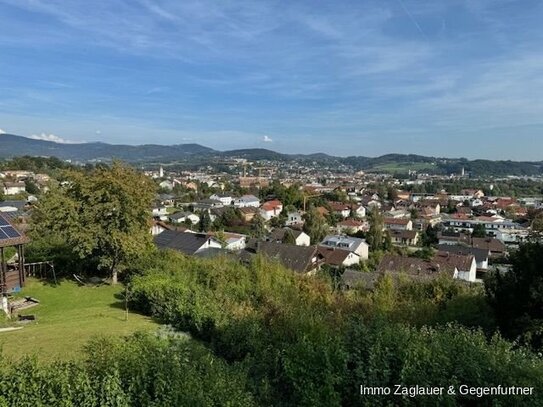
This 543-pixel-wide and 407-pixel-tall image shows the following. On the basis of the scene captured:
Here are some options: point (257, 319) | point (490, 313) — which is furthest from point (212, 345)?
point (490, 313)

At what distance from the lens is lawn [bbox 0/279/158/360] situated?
6.70 metres

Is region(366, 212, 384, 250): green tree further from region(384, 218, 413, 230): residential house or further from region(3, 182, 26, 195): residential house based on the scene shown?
region(3, 182, 26, 195): residential house

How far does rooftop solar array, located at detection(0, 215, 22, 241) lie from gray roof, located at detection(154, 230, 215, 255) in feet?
48.2

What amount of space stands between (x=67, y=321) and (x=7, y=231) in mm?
3829

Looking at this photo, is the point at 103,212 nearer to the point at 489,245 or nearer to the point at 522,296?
the point at 522,296

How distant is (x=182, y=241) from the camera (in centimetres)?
2808

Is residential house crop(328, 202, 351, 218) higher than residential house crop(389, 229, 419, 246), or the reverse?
residential house crop(328, 202, 351, 218)

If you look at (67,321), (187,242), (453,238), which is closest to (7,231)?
(67,321)

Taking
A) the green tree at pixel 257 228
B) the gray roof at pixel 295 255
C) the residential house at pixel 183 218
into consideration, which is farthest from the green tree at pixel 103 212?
the residential house at pixel 183 218

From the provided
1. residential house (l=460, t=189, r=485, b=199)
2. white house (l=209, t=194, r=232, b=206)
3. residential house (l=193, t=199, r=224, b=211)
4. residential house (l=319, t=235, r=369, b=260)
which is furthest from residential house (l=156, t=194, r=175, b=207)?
residential house (l=460, t=189, r=485, b=199)

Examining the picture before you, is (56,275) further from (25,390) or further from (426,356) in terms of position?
(426,356)

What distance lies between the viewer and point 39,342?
697 centimetres

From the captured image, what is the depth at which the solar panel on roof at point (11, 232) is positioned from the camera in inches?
440

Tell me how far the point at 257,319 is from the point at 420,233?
50.4m
